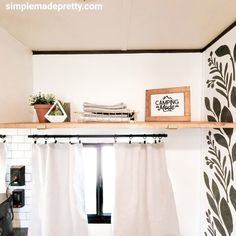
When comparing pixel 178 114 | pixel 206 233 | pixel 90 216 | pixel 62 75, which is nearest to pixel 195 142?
pixel 178 114

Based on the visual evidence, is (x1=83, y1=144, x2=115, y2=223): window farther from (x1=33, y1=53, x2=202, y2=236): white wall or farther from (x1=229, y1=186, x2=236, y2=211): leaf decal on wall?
(x1=229, y1=186, x2=236, y2=211): leaf decal on wall

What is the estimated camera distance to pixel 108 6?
114 centimetres

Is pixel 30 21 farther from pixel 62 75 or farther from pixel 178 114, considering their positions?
pixel 178 114

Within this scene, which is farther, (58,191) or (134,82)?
(134,82)

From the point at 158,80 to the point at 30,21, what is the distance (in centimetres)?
101

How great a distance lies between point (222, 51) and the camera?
1505 mm

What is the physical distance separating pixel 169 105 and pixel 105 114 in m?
0.42

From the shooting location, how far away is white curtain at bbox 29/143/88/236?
64.7 inches

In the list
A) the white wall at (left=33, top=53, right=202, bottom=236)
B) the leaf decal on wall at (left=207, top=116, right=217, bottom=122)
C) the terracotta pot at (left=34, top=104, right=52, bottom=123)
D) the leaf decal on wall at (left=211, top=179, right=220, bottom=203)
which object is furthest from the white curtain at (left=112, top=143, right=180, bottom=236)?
the terracotta pot at (left=34, top=104, right=52, bottom=123)

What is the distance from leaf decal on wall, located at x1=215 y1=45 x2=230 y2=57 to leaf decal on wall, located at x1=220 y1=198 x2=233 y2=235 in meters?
0.94

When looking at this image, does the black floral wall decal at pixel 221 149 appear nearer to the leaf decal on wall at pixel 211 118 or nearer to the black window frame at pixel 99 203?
the leaf decal on wall at pixel 211 118

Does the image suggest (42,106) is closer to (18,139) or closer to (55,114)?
(55,114)
